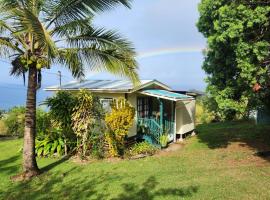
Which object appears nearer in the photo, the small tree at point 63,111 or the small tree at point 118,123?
the small tree at point 118,123

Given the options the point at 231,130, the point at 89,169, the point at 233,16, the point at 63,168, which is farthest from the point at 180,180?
the point at 231,130

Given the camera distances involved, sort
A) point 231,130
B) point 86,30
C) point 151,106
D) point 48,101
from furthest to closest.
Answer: point 231,130 < point 151,106 < point 48,101 < point 86,30

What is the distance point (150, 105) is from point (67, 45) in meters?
8.21

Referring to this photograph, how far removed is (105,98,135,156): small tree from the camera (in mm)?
13875

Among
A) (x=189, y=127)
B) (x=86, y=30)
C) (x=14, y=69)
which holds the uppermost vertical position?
(x=86, y=30)

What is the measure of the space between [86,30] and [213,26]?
16.0 feet

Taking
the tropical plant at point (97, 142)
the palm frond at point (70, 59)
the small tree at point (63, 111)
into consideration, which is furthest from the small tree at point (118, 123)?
the palm frond at point (70, 59)

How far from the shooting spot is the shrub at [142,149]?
14.5 metres

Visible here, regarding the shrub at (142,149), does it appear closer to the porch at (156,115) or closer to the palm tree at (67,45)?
the porch at (156,115)

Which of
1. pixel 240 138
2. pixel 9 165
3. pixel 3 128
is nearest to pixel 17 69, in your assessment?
pixel 9 165

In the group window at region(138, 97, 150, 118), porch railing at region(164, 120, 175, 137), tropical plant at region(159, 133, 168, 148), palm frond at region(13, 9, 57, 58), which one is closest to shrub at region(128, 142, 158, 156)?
tropical plant at region(159, 133, 168, 148)

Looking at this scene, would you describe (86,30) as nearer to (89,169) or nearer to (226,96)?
(89,169)

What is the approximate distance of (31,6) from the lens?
10453 mm

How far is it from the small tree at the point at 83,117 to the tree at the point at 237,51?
4837mm
